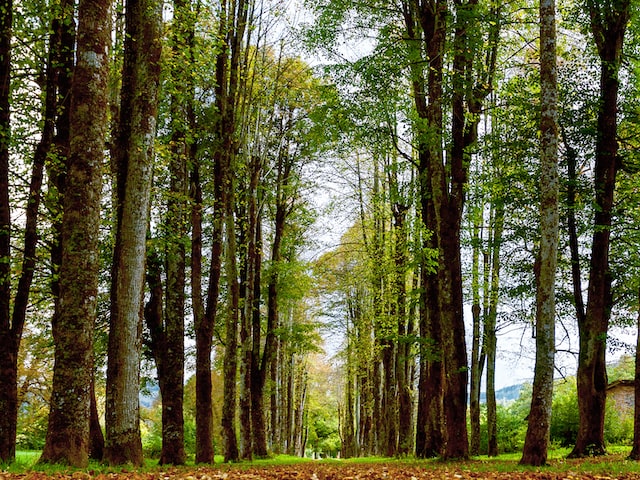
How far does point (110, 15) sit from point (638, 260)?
45.6 ft

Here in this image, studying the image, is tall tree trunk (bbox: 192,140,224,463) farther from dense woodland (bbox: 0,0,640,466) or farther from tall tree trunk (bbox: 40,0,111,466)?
tall tree trunk (bbox: 40,0,111,466)

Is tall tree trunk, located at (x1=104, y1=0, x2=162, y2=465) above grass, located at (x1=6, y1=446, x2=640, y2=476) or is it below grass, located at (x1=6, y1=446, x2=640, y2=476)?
above

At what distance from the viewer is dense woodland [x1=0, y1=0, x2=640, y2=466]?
8.56m

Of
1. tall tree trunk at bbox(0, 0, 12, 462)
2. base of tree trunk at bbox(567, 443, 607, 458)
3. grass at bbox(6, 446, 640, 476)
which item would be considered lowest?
base of tree trunk at bbox(567, 443, 607, 458)

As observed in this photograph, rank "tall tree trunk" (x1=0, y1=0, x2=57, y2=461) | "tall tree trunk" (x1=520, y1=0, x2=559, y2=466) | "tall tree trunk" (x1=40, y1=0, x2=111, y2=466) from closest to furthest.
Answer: "tall tree trunk" (x1=40, y1=0, x2=111, y2=466), "tall tree trunk" (x1=520, y1=0, x2=559, y2=466), "tall tree trunk" (x1=0, y1=0, x2=57, y2=461)

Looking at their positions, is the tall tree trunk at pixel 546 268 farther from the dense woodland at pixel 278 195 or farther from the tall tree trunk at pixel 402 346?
the tall tree trunk at pixel 402 346

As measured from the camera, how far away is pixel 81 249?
726 cm

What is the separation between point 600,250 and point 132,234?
39.0 feet

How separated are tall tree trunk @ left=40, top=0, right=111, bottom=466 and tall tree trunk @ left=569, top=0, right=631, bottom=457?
1187 cm

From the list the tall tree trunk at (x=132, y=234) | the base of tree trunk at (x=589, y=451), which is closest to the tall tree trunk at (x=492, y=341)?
the base of tree trunk at (x=589, y=451)

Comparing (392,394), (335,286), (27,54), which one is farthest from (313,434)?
(27,54)

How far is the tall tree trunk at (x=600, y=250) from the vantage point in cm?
1450

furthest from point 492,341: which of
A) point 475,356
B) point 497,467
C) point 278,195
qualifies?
point 497,467

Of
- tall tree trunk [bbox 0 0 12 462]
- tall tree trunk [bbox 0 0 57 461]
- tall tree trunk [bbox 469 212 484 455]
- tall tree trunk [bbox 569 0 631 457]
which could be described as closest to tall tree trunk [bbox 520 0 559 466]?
tall tree trunk [bbox 569 0 631 457]
